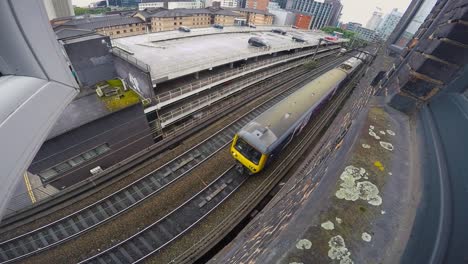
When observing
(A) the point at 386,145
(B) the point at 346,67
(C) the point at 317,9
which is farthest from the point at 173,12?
(C) the point at 317,9

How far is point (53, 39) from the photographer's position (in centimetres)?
280

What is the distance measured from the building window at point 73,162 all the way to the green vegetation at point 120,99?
95.7 inches

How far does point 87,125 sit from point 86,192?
3544 millimetres

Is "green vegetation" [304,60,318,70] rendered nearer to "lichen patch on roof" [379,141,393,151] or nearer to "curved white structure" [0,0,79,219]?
"lichen patch on roof" [379,141,393,151]

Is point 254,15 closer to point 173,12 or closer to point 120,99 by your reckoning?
point 173,12

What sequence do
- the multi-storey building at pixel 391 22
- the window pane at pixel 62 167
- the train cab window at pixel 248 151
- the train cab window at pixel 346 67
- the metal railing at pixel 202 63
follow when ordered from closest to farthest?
the train cab window at pixel 248 151, the window pane at pixel 62 167, the metal railing at pixel 202 63, the train cab window at pixel 346 67, the multi-storey building at pixel 391 22

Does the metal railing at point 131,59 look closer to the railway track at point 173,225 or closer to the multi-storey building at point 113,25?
the railway track at point 173,225

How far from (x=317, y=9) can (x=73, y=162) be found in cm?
11685

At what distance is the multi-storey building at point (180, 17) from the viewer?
47.2 m

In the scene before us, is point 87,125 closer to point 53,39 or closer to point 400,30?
point 53,39

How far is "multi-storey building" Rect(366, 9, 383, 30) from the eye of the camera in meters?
116

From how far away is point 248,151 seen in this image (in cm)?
935

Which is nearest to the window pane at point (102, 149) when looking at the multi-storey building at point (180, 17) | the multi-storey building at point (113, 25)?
the multi-storey building at point (113, 25)

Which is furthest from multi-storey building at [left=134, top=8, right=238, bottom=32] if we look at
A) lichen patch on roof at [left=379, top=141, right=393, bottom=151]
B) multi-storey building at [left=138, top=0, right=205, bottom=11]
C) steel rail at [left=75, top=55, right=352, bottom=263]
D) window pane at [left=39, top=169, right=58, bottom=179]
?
lichen patch on roof at [left=379, top=141, right=393, bottom=151]
